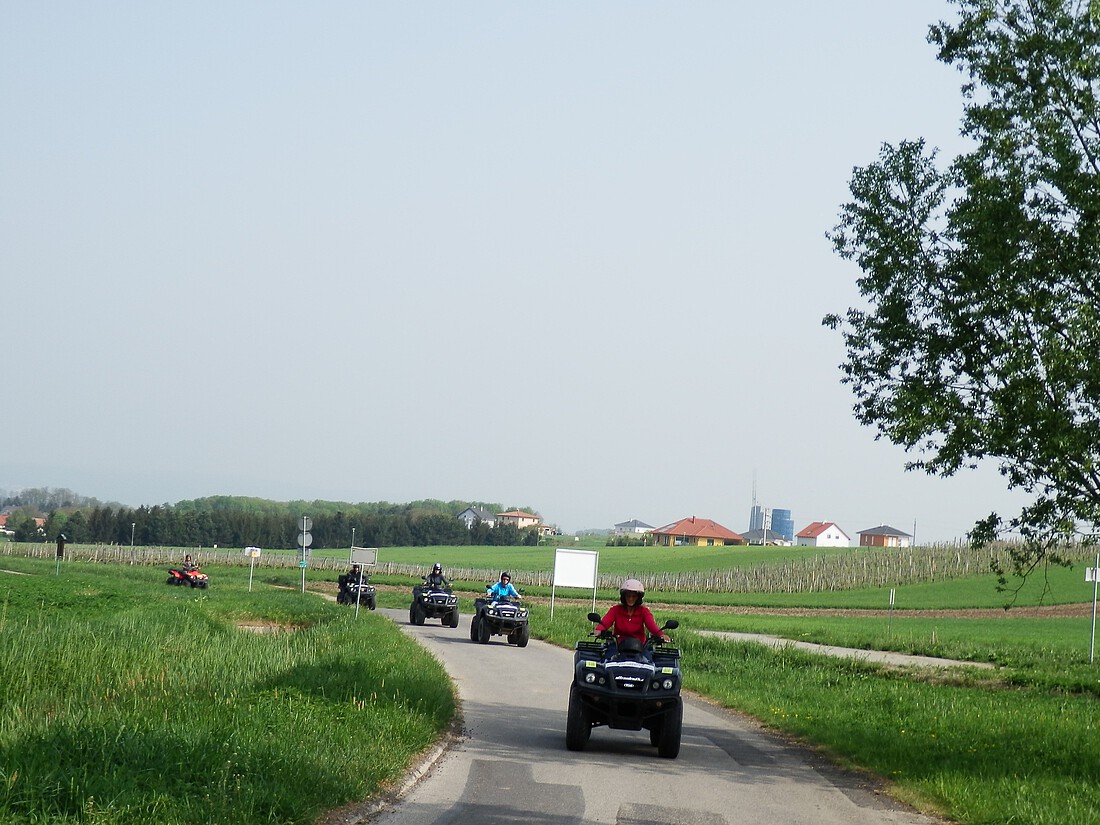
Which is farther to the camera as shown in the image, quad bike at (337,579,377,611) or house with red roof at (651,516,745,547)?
house with red roof at (651,516,745,547)

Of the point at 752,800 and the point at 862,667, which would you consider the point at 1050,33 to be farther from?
the point at 862,667

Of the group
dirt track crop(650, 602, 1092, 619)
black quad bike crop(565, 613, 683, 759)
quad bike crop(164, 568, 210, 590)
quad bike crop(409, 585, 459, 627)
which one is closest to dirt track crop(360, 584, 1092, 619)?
dirt track crop(650, 602, 1092, 619)

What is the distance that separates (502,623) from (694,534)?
163 meters

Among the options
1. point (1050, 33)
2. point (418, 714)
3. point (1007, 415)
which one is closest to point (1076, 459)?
point (1007, 415)

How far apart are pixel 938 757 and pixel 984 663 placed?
738 inches

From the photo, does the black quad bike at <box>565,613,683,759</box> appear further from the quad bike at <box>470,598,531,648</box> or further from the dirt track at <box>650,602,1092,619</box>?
the dirt track at <box>650,602,1092,619</box>

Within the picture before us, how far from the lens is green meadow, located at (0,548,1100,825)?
827 centimetres

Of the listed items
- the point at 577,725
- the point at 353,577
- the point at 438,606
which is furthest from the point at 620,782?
the point at 353,577

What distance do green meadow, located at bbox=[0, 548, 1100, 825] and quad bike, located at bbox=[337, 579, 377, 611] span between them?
11.9 metres

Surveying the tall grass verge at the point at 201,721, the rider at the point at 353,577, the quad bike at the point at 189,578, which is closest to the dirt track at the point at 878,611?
the quad bike at the point at 189,578

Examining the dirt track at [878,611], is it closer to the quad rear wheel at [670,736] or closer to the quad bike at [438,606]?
the quad bike at [438,606]

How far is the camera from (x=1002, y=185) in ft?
49.5

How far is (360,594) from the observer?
46406 millimetres

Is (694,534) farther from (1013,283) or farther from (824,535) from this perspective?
(1013,283)
